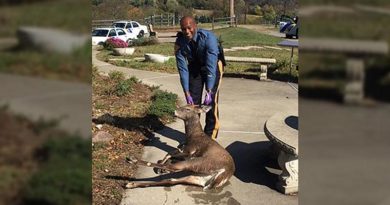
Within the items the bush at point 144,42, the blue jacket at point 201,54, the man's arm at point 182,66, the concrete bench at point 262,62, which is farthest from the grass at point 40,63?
the bush at point 144,42

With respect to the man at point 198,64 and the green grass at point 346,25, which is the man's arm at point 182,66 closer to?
the man at point 198,64

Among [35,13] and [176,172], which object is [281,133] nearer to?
[176,172]

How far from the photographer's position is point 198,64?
14.8 feet

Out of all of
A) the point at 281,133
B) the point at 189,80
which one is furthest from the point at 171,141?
the point at 281,133

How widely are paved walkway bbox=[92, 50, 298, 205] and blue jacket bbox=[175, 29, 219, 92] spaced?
83 cm

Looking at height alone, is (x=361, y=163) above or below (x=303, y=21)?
below

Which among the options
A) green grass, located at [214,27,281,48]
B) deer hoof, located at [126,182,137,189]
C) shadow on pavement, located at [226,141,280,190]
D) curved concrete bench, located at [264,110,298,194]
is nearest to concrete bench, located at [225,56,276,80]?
shadow on pavement, located at [226,141,280,190]

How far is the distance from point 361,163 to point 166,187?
3.04m

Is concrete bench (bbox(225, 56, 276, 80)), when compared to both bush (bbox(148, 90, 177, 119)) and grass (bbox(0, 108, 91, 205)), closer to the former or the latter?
bush (bbox(148, 90, 177, 119))

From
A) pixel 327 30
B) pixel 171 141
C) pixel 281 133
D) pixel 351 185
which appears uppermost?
pixel 327 30

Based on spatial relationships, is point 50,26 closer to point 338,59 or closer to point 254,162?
point 338,59

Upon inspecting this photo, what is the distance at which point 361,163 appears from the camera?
29.4 inches

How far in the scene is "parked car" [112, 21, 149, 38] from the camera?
1029 inches

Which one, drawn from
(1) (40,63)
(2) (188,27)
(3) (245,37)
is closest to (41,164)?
(1) (40,63)
